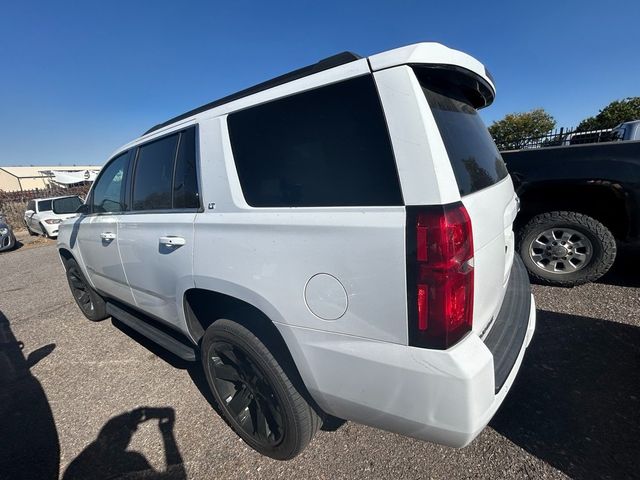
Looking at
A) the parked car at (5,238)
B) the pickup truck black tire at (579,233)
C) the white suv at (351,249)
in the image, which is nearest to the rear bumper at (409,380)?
the white suv at (351,249)

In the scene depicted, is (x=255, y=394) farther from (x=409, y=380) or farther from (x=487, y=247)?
(x=487, y=247)

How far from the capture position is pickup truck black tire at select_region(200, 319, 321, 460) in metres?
1.69

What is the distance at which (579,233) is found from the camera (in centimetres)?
342

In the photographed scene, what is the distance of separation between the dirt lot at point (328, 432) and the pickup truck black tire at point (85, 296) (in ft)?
1.79

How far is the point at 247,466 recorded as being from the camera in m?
1.89

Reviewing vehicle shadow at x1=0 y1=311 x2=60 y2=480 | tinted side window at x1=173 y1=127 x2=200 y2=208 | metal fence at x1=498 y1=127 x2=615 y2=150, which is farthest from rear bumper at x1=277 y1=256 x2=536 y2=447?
metal fence at x1=498 y1=127 x2=615 y2=150

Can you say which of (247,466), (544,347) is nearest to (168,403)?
(247,466)

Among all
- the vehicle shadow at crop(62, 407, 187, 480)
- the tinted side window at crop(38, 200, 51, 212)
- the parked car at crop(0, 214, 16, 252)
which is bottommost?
the vehicle shadow at crop(62, 407, 187, 480)

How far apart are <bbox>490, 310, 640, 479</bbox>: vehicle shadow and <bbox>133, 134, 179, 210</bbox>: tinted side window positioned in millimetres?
2683

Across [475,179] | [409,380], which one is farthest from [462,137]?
[409,380]

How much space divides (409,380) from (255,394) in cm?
106

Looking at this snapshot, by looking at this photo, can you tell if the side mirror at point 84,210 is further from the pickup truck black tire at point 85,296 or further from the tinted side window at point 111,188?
the pickup truck black tire at point 85,296

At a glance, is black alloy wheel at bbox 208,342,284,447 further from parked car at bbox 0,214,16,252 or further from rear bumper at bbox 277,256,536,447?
parked car at bbox 0,214,16,252

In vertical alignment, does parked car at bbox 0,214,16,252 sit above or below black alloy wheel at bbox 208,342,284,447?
above
